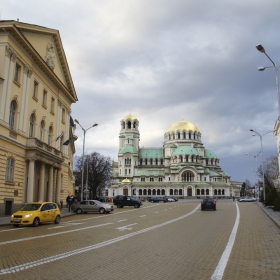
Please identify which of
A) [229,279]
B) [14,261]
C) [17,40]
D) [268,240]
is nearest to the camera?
[229,279]

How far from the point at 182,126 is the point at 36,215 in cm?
11391

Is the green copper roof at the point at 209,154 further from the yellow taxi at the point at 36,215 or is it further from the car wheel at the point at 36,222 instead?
the car wheel at the point at 36,222

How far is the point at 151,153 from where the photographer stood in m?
131

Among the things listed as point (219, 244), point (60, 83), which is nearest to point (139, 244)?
point (219, 244)

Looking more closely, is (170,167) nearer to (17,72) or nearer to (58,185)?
(58,185)

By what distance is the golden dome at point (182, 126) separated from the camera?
130250mm

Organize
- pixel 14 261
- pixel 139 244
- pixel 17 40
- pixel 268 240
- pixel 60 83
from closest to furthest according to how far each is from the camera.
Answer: pixel 14 261 → pixel 139 244 → pixel 268 240 → pixel 17 40 → pixel 60 83

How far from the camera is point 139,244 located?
12.4 metres

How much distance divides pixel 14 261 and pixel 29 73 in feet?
77.9

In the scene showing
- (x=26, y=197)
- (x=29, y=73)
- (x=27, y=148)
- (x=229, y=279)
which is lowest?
(x=229, y=279)

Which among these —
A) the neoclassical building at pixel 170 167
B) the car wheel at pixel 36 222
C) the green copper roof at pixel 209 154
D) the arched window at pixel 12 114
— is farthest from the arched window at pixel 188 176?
the car wheel at pixel 36 222

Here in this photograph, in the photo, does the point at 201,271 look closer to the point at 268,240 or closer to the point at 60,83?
the point at 268,240

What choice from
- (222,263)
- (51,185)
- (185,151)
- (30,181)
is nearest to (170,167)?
(185,151)

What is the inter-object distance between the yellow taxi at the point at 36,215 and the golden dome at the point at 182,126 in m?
111
